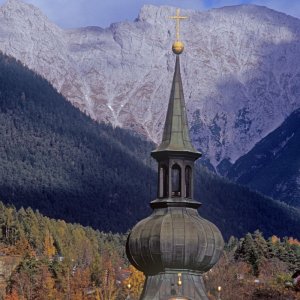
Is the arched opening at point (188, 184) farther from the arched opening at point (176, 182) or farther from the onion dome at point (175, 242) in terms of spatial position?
the onion dome at point (175, 242)

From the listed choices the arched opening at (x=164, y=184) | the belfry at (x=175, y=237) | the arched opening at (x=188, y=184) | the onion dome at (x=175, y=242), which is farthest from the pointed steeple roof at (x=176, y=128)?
the onion dome at (x=175, y=242)

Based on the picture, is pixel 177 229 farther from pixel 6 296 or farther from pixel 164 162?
pixel 6 296

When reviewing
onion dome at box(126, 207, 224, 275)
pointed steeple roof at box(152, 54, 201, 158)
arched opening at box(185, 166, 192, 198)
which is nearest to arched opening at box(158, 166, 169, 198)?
onion dome at box(126, 207, 224, 275)

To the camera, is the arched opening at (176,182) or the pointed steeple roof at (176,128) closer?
the arched opening at (176,182)

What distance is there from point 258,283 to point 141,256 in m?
137

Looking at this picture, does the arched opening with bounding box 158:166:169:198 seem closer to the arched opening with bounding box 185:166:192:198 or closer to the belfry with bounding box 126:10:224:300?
the belfry with bounding box 126:10:224:300

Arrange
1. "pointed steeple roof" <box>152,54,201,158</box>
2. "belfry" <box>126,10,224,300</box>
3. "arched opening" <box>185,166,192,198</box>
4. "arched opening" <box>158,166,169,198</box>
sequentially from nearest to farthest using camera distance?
"belfry" <box>126,10,224,300</box>
"arched opening" <box>185,166,192,198</box>
"arched opening" <box>158,166,169,198</box>
"pointed steeple roof" <box>152,54,201,158</box>

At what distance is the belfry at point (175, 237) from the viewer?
55312mm

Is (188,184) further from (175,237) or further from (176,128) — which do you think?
(176,128)

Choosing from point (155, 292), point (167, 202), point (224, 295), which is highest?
point (224, 295)

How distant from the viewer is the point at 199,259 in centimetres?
5575

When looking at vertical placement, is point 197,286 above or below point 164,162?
below

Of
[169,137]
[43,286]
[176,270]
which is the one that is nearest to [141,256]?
[176,270]

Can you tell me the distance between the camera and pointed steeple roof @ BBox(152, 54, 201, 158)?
57094mm
